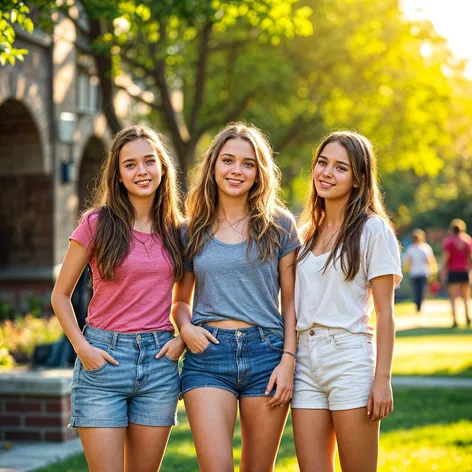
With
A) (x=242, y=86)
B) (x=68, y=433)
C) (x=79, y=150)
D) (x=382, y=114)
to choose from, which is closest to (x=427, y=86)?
(x=382, y=114)

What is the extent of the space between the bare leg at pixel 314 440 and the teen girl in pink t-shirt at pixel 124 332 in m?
0.60

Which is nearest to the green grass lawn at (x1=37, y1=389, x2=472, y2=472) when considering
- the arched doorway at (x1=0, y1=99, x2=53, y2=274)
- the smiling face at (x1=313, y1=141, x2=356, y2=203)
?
the smiling face at (x1=313, y1=141, x2=356, y2=203)

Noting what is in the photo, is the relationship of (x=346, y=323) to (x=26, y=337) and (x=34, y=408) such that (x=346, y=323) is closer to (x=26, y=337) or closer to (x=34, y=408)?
(x=34, y=408)

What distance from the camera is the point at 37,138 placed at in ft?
50.9

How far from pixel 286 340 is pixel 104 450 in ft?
3.18

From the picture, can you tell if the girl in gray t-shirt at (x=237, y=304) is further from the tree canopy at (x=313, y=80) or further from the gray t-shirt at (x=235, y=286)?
the tree canopy at (x=313, y=80)

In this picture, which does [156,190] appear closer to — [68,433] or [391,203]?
[68,433]

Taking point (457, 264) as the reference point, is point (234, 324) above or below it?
above

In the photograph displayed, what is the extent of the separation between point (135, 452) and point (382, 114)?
2003 cm

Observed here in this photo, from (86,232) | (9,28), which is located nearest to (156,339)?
(86,232)

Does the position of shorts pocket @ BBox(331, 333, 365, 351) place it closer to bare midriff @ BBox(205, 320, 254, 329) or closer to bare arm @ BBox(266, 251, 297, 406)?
bare arm @ BBox(266, 251, 297, 406)

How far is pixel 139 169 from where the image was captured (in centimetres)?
434

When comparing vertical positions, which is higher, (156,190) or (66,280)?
(156,190)

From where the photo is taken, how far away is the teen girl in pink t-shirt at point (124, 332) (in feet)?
13.4
